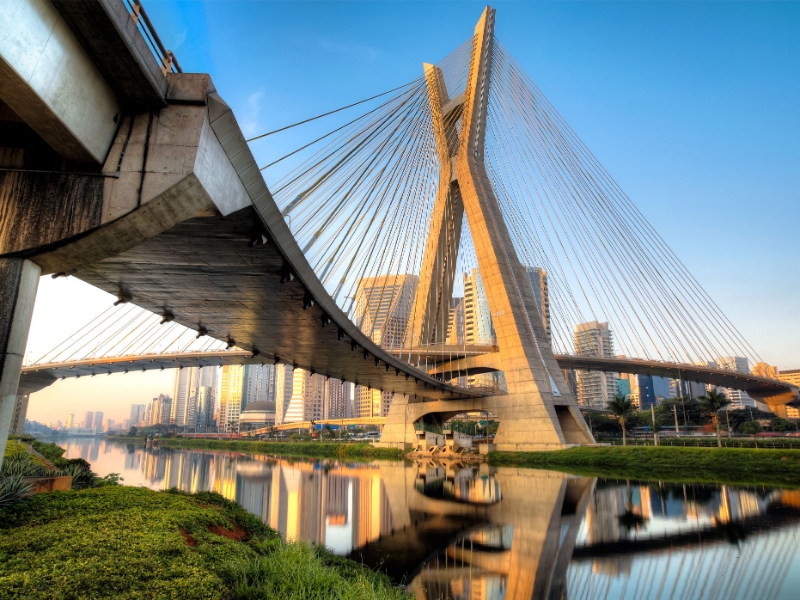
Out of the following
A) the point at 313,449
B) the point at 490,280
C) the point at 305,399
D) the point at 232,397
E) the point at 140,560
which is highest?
the point at 490,280

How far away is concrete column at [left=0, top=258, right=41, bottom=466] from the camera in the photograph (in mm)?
6188

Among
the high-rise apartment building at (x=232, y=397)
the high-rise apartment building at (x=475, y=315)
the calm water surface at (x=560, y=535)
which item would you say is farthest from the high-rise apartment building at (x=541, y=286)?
the high-rise apartment building at (x=232, y=397)

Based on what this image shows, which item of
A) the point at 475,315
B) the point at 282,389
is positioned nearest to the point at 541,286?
the point at 475,315

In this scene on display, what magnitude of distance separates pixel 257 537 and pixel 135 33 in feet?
27.1

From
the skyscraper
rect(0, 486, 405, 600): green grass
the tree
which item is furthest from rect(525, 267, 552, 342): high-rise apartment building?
rect(0, 486, 405, 600): green grass

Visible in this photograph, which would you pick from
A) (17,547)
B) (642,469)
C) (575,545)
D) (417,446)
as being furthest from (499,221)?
(17,547)

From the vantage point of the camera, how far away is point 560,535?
11.6 m

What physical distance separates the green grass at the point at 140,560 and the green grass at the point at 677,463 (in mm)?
21496

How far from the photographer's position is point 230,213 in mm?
8320

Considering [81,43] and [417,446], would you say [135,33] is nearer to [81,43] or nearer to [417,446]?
[81,43]

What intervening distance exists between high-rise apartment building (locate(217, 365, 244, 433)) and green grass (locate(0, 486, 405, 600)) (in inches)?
6199

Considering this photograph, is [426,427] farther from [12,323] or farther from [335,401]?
[335,401]

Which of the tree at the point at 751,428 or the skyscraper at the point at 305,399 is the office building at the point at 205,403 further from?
the tree at the point at 751,428

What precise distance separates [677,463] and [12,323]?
30197 millimetres
